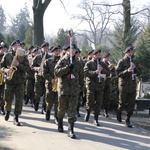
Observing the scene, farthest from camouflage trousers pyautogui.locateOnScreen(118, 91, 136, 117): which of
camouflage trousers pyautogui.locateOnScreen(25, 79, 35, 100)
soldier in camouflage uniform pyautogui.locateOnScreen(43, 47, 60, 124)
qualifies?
camouflage trousers pyautogui.locateOnScreen(25, 79, 35, 100)

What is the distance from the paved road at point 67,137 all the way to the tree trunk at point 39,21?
37.2 ft

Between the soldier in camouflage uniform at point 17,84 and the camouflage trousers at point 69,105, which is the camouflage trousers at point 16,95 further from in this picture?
the camouflage trousers at point 69,105

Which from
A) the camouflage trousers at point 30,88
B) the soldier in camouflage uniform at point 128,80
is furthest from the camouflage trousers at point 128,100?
the camouflage trousers at point 30,88

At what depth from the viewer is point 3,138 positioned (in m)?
7.78

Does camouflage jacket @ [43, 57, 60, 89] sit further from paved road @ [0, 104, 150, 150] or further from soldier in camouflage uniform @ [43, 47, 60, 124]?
paved road @ [0, 104, 150, 150]

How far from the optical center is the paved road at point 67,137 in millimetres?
7457

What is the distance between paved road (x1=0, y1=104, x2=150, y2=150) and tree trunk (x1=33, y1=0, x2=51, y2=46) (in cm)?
1134

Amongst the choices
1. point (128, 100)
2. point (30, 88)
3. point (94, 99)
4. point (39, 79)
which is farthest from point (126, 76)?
point (30, 88)

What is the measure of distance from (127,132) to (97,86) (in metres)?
1.54

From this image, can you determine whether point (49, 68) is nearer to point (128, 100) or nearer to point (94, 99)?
point (94, 99)

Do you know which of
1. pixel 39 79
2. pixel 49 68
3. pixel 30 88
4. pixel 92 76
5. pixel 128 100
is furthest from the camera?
pixel 30 88

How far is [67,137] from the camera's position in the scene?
8242 mm

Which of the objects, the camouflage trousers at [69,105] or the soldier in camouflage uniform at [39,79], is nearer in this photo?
the camouflage trousers at [69,105]

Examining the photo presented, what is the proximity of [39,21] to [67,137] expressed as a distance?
14.3 meters
